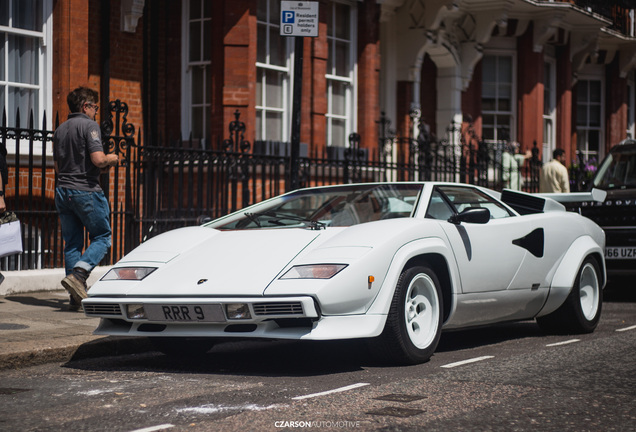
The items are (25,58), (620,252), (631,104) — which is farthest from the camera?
(631,104)

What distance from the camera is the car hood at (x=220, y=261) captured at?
21.1 ft

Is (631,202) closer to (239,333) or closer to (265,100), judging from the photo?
(265,100)

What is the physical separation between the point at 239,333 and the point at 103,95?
8.40m

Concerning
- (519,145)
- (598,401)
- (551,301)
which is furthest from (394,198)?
(519,145)

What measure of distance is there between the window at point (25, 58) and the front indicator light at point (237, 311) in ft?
24.7

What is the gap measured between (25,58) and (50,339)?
6765 mm

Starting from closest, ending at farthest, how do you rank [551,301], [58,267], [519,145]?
1. [551,301]
2. [58,267]
3. [519,145]

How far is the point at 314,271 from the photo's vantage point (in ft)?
20.9

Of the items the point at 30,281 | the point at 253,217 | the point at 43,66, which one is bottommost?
the point at 30,281

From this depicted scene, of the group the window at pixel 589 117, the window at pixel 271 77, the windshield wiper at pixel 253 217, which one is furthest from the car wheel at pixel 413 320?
the window at pixel 589 117

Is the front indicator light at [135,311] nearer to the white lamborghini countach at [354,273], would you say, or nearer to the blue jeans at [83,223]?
the white lamborghini countach at [354,273]

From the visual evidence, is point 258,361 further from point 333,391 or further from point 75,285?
point 75,285

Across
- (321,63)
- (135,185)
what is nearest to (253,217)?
(135,185)

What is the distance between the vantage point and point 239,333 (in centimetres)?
636
